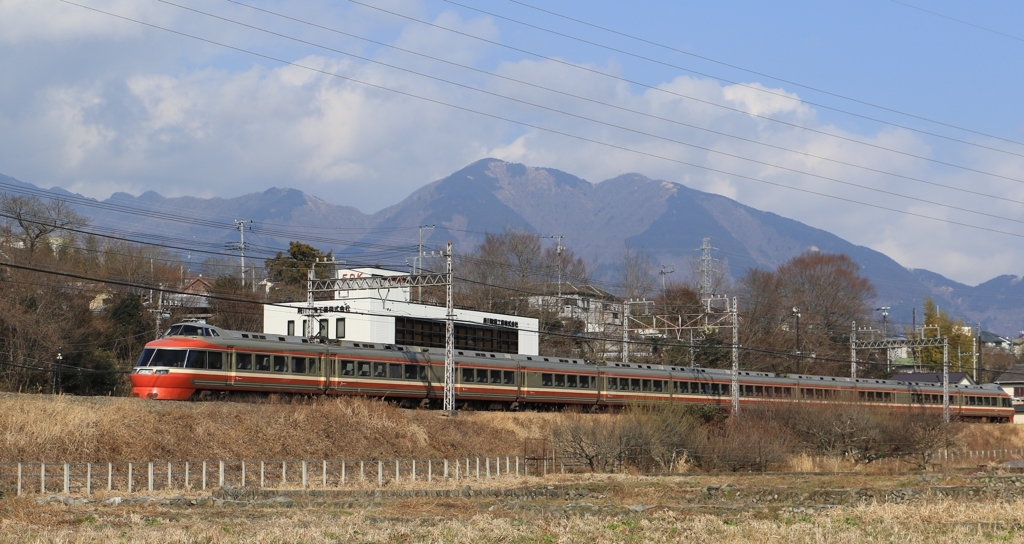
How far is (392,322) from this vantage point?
70375 mm

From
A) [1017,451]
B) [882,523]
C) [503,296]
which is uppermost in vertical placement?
[503,296]

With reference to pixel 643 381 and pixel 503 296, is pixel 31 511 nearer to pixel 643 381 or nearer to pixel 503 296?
pixel 643 381

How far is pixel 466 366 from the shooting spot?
5656 cm

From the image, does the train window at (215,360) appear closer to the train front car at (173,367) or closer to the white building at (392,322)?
the train front car at (173,367)

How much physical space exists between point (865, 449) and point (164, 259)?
253 ft

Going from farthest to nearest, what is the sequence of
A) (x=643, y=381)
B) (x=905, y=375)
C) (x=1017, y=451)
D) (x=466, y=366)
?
(x=905, y=375) < (x=1017, y=451) < (x=643, y=381) < (x=466, y=366)

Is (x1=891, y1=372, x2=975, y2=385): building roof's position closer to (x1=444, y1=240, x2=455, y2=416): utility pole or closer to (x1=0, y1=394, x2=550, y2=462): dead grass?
(x1=0, y1=394, x2=550, y2=462): dead grass

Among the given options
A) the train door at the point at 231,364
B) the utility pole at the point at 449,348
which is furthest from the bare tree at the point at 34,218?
the utility pole at the point at 449,348

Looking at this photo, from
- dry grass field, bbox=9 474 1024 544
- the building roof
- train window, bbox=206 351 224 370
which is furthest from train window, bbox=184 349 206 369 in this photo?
the building roof

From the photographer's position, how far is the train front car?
44312mm

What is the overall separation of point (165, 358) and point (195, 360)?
4.33 feet

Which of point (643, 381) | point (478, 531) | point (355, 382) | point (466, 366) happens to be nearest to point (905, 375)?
point (643, 381)

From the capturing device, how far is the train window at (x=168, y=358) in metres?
44.5

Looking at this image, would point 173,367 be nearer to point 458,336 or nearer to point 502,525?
point 502,525
